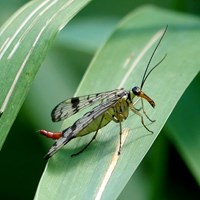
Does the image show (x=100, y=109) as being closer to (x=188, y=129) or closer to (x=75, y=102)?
(x=75, y=102)

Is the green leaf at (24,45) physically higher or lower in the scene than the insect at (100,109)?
higher

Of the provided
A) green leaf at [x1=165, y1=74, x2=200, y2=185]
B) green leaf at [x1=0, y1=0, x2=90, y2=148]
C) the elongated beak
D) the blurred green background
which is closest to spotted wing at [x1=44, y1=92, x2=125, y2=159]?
the elongated beak

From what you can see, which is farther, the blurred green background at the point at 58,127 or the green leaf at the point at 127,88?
the blurred green background at the point at 58,127

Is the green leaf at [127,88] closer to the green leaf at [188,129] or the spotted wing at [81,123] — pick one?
the spotted wing at [81,123]

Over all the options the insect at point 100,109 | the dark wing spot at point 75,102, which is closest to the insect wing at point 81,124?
the insect at point 100,109

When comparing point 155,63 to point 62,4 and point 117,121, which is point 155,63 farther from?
point 62,4

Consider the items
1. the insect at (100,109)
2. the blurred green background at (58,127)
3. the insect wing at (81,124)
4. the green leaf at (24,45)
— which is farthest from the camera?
the blurred green background at (58,127)

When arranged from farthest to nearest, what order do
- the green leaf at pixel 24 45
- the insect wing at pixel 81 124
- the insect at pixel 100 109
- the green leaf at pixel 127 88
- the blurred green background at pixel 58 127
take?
the blurred green background at pixel 58 127, the insect at pixel 100 109, the insect wing at pixel 81 124, the green leaf at pixel 24 45, the green leaf at pixel 127 88
